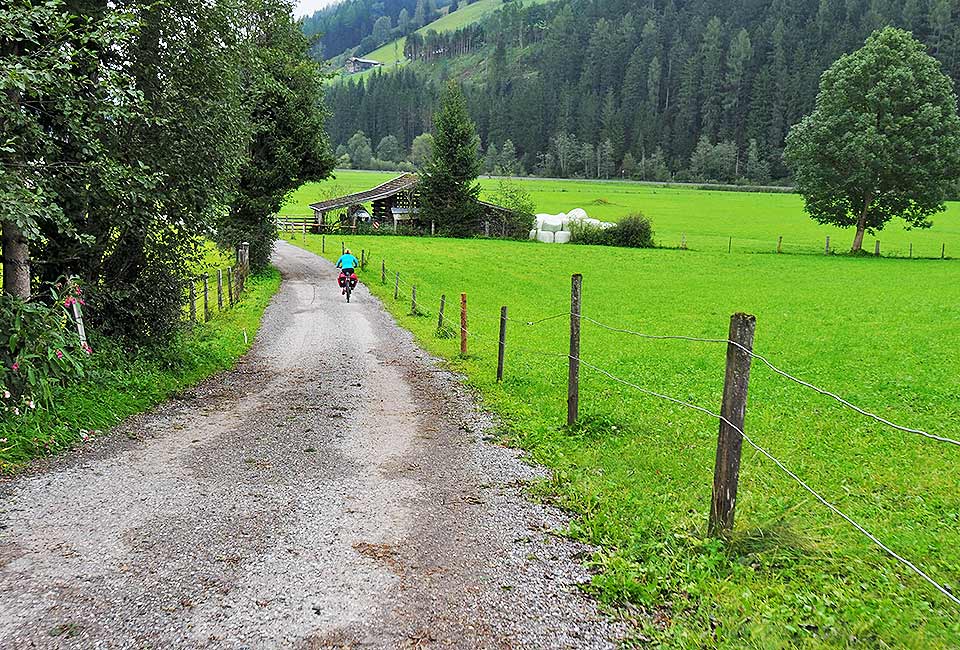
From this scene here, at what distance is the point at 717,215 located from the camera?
81438mm

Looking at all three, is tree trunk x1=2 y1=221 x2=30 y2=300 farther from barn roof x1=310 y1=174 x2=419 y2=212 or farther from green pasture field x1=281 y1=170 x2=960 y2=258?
barn roof x1=310 y1=174 x2=419 y2=212

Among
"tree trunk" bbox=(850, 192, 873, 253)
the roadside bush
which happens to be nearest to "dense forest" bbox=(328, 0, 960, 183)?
"tree trunk" bbox=(850, 192, 873, 253)

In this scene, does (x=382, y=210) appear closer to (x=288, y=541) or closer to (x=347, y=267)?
(x=347, y=267)

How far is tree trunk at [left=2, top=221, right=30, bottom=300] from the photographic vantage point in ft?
29.6

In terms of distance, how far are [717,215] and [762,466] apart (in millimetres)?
78930

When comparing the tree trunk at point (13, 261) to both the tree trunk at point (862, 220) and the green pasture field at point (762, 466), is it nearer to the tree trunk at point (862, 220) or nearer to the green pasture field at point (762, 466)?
the green pasture field at point (762, 466)

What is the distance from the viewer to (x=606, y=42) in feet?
547

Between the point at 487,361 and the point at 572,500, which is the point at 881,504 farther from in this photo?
the point at 487,361

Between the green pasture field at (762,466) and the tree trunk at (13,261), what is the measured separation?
6.80 meters

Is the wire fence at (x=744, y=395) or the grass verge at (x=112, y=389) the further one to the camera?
the grass verge at (x=112, y=389)

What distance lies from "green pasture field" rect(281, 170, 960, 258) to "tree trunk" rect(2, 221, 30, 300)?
106 ft

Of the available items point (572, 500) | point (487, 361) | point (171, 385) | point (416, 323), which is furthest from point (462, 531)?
point (416, 323)

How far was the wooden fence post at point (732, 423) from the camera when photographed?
5.27 metres

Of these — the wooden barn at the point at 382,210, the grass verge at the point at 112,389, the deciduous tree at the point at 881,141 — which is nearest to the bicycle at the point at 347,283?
the grass verge at the point at 112,389
